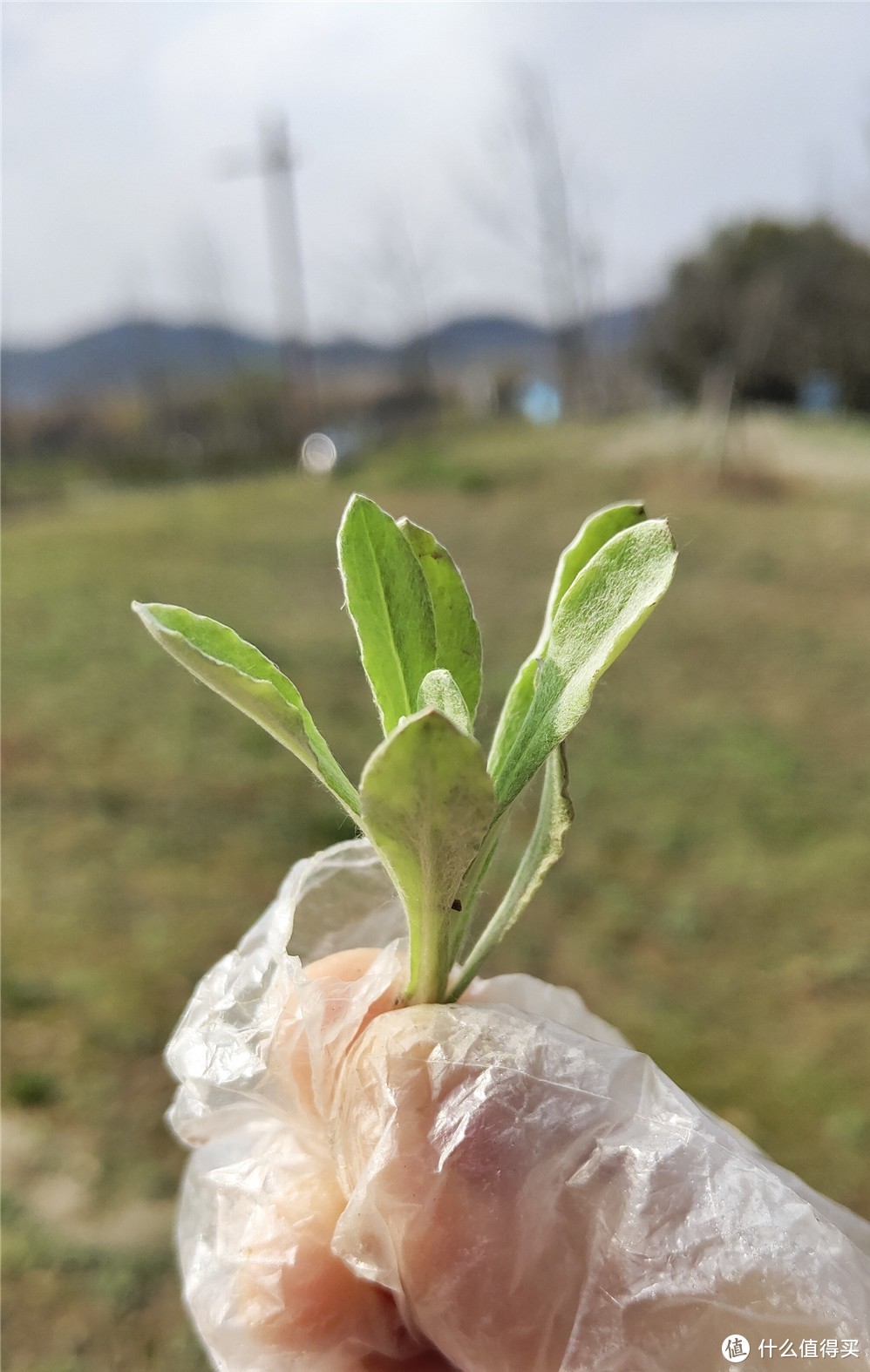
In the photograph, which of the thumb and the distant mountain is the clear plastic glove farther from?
the distant mountain

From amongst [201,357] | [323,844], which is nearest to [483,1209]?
[323,844]

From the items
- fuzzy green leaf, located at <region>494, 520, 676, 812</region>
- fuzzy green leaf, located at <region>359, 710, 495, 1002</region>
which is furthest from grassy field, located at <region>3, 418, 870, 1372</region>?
fuzzy green leaf, located at <region>359, 710, 495, 1002</region>

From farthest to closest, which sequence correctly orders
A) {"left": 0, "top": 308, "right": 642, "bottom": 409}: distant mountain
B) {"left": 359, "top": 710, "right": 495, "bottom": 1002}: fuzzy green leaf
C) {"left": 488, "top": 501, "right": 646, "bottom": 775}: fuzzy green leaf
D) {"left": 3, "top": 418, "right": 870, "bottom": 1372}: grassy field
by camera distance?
1. {"left": 0, "top": 308, "right": 642, "bottom": 409}: distant mountain
2. {"left": 3, "top": 418, "right": 870, "bottom": 1372}: grassy field
3. {"left": 488, "top": 501, "right": 646, "bottom": 775}: fuzzy green leaf
4. {"left": 359, "top": 710, "right": 495, "bottom": 1002}: fuzzy green leaf

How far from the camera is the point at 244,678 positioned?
1.27 ft

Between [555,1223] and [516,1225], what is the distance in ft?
0.07

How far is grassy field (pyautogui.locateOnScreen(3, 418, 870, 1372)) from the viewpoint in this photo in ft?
5.38

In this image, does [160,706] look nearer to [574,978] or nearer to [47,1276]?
[574,978]

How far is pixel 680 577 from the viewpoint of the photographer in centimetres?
467

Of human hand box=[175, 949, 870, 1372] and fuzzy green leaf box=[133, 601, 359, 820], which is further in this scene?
human hand box=[175, 949, 870, 1372]

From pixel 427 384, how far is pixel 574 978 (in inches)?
368

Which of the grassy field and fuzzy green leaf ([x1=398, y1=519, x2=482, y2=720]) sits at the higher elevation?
fuzzy green leaf ([x1=398, y1=519, x2=482, y2=720])

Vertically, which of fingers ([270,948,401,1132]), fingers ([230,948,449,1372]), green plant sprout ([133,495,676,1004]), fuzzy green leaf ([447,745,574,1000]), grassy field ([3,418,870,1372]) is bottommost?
grassy field ([3,418,870,1372])

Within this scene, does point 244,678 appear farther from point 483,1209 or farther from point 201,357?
point 201,357

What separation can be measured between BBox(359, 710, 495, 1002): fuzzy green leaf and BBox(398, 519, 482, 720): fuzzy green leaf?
0.09 meters
